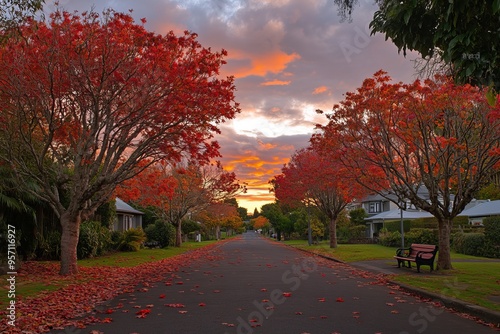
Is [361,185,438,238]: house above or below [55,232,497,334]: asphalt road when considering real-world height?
above

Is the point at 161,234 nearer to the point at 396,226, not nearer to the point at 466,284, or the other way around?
the point at 396,226

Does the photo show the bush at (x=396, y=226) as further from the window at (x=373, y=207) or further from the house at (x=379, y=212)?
the window at (x=373, y=207)

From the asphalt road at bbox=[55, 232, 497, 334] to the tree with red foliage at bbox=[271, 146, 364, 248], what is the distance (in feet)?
50.1

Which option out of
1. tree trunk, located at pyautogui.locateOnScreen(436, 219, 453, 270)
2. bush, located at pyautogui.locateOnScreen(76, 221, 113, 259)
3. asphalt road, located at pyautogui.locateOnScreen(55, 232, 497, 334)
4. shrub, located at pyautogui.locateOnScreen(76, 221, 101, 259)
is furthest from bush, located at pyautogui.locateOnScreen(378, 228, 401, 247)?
asphalt road, located at pyautogui.locateOnScreen(55, 232, 497, 334)

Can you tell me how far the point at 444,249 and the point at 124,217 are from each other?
29.0 meters

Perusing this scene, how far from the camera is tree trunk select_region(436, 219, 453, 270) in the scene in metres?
16.8

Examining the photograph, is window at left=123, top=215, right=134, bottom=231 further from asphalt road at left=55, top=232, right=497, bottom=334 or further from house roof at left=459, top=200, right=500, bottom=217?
house roof at left=459, top=200, right=500, bottom=217

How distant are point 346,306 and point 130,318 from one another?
14.5 feet

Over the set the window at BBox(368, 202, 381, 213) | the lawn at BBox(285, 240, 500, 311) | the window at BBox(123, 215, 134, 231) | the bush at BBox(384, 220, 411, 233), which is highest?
the window at BBox(368, 202, 381, 213)

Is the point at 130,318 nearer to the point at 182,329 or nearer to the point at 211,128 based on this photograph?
the point at 182,329

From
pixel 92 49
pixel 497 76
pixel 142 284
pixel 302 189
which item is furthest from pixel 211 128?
pixel 302 189

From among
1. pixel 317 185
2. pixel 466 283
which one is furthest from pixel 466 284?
pixel 317 185

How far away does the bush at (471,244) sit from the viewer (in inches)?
1041

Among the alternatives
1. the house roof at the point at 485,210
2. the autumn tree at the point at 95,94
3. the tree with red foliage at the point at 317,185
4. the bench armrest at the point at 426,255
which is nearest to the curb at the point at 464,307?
the bench armrest at the point at 426,255
